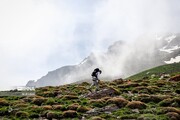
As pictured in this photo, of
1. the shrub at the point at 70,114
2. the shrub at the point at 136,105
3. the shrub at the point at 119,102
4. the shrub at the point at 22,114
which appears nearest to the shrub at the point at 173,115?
the shrub at the point at 136,105

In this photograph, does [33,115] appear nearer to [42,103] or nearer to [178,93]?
[42,103]

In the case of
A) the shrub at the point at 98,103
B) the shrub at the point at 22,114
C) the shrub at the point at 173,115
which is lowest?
the shrub at the point at 173,115

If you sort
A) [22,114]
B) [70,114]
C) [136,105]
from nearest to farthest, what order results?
1. [70,114]
2. [22,114]
3. [136,105]

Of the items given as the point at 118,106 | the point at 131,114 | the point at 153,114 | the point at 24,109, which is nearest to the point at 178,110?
the point at 153,114

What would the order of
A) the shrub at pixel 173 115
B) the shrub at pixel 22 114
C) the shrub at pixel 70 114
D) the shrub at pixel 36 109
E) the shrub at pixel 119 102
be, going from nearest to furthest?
the shrub at pixel 173 115 → the shrub at pixel 70 114 → the shrub at pixel 22 114 → the shrub at pixel 36 109 → the shrub at pixel 119 102

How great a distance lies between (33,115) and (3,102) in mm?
9437

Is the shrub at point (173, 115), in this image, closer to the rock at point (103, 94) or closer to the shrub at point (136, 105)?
the shrub at point (136, 105)

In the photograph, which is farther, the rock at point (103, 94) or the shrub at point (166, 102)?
the rock at point (103, 94)

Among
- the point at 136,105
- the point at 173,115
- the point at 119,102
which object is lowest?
the point at 173,115

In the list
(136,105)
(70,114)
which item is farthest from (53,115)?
(136,105)

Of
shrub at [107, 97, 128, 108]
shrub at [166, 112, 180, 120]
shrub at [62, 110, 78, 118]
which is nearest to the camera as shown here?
shrub at [166, 112, 180, 120]

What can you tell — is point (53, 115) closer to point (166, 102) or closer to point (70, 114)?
point (70, 114)

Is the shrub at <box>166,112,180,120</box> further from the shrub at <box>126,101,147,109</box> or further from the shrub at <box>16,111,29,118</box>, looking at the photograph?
the shrub at <box>16,111,29,118</box>

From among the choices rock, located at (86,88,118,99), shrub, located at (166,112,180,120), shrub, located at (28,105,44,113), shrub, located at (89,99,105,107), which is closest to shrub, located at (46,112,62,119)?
shrub, located at (28,105,44,113)
